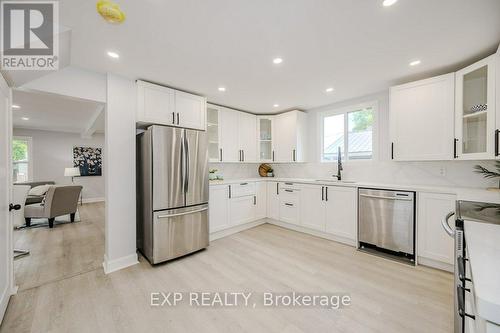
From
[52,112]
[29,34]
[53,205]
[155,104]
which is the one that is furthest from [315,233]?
[52,112]

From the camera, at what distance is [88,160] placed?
7.05 meters

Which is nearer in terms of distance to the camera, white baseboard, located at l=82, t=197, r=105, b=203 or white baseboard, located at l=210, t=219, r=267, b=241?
white baseboard, located at l=210, t=219, r=267, b=241

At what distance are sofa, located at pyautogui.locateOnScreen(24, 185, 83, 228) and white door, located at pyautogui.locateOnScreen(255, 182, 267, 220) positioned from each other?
4132 mm

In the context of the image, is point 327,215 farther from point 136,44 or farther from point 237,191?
point 136,44

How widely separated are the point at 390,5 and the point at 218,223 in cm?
333

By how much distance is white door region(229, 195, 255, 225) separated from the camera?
3672mm

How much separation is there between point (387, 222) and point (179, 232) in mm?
2834

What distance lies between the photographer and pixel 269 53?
6.82 ft

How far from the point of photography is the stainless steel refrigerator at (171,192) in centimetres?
253

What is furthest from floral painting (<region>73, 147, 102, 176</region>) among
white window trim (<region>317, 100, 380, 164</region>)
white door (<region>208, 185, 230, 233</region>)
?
white window trim (<region>317, 100, 380, 164</region>)

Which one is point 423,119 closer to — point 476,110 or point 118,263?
point 476,110

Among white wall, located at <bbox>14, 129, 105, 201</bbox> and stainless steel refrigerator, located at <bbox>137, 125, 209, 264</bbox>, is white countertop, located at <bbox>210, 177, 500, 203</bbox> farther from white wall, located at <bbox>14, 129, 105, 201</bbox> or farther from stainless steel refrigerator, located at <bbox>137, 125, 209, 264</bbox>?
white wall, located at <bbox>14, 129, 105, 201</bbox>

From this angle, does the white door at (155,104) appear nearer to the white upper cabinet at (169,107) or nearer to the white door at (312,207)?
the white upper cabinet at (169,107)

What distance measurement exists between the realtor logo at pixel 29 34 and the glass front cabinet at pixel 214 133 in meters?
2.19
